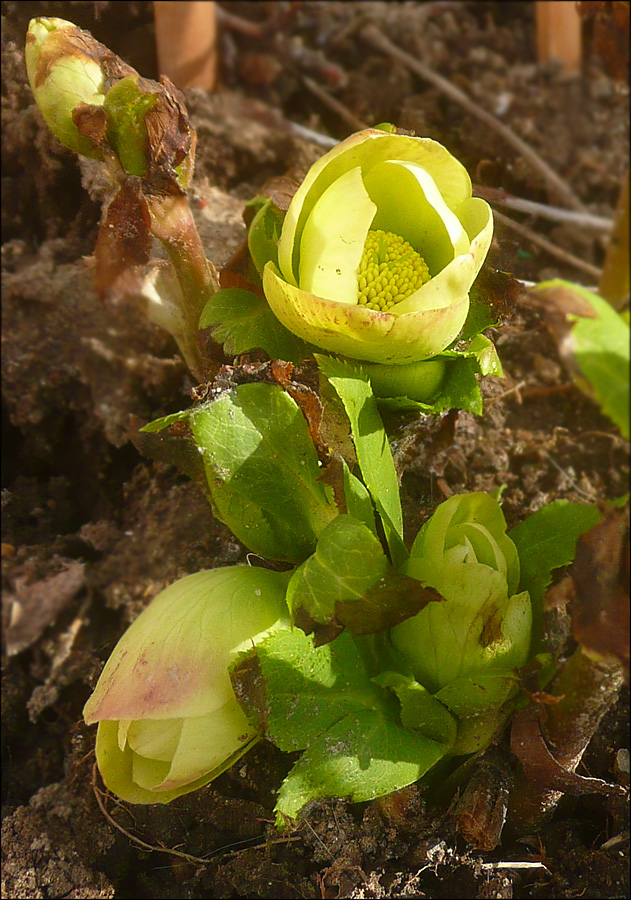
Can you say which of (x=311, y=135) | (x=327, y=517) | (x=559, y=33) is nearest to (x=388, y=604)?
(x=327, y=517)

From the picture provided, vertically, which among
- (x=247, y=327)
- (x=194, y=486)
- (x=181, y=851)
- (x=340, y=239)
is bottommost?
(x=181, y=851)

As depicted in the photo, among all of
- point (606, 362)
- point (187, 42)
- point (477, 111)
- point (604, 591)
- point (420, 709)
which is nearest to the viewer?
point (606, 362)

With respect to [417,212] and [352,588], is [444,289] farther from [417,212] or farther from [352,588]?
[352,588]

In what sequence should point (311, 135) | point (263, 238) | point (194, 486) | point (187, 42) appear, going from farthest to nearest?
point (311, 135)
point (187, 42)
point (194, 486)
point (263, 238)

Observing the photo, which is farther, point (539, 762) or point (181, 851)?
point (181, 851)

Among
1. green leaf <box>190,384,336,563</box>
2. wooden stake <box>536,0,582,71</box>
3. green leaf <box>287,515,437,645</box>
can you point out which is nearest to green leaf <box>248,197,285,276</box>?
green leaf <box>190,384,336,563</box>

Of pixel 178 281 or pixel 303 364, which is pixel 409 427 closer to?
pixel 303 364

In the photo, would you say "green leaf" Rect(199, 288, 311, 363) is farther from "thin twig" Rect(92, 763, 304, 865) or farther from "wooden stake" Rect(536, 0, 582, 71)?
"wooden stake" Rect(536, 0, 582, 71)
